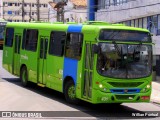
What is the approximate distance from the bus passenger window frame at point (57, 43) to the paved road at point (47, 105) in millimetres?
1796

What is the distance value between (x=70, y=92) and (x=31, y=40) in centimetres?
505

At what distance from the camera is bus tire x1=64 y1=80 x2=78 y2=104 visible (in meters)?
16.1

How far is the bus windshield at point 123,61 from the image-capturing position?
14516 mm

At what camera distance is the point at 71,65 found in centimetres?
1622

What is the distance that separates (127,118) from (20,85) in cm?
885

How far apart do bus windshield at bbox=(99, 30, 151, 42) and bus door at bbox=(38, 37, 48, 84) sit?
4644 mm

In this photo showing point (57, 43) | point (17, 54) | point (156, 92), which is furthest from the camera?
point (17, 54)

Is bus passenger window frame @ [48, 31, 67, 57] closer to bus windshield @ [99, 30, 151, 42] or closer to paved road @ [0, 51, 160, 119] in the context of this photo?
paved road @ [0, 51, 160, 119]

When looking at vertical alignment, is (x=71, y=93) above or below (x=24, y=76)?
below

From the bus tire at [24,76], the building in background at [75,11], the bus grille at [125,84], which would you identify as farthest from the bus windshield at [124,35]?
the building in background at [75,11]

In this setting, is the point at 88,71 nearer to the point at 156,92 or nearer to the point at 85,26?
the point at 85,26

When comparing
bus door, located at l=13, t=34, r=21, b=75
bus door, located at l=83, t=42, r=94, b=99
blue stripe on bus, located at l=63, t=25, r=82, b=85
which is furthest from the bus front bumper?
bus door, located at l=13, t=34, r=21, b=75

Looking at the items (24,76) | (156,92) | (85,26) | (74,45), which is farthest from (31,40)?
(156,92)

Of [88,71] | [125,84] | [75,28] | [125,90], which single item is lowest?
[125,90]
